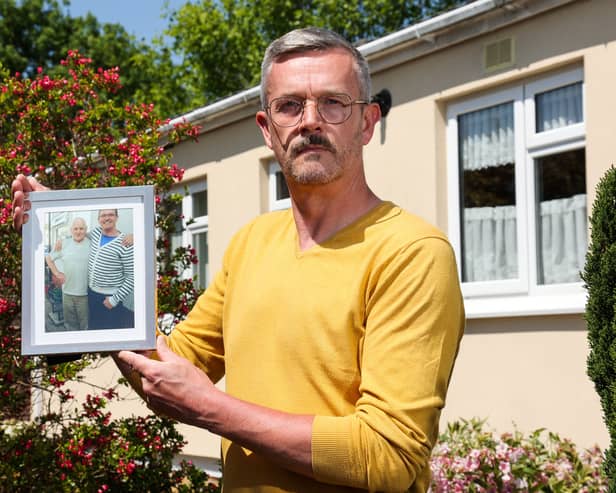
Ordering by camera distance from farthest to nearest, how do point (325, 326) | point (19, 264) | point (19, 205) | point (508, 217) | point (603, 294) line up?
1. point (508, 217)
2. point (19, 264)
3. point (603, 294)
4. point (19, 205)
5. point (325, 326)

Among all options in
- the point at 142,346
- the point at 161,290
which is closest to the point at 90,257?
the point at 142,346

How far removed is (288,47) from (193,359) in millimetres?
816

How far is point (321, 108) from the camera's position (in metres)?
2.22

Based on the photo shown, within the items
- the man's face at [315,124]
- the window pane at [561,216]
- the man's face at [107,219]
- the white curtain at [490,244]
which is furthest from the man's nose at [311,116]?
the white curtain at [490,244]

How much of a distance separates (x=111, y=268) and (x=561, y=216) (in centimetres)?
567

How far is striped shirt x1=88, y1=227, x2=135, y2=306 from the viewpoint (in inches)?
88.0

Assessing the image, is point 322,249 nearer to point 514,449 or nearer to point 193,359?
point 193,359

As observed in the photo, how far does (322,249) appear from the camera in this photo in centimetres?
221

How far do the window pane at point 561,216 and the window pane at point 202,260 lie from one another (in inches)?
198

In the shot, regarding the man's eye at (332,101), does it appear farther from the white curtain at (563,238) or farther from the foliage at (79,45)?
the foliage at (79,45)

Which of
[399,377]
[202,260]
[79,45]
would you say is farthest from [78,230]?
[79,45]

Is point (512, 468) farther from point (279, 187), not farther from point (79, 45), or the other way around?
point (79, 45)

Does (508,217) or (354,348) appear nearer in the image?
(354,348)

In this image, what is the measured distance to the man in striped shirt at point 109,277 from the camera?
2.22 m
